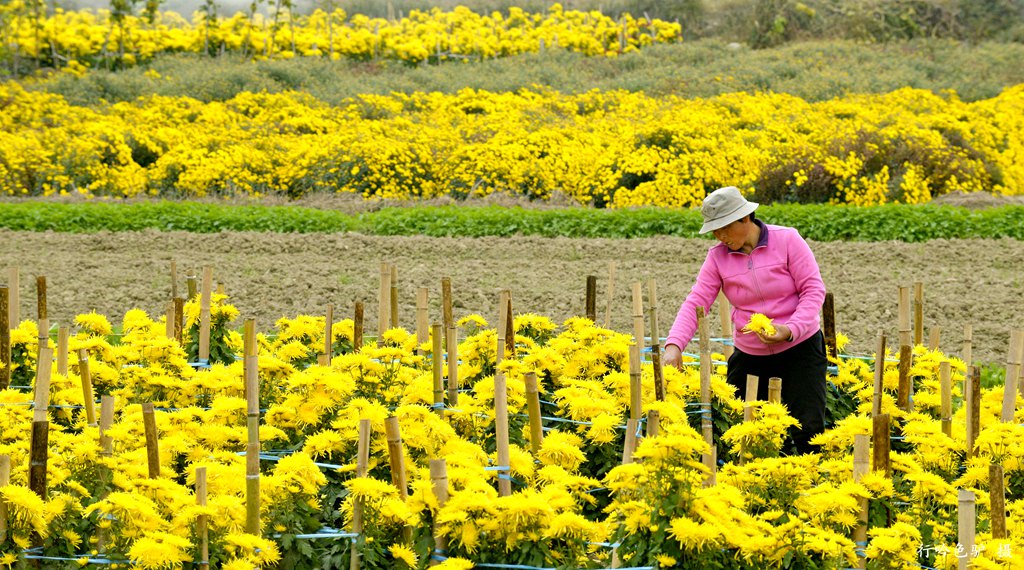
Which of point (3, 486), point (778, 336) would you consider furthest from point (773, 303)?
point (3, 486)

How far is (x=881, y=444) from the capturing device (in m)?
3.84

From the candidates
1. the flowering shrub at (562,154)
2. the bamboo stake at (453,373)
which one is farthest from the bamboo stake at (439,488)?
the flowering shrub at (562,154)

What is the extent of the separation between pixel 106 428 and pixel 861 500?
261 cm

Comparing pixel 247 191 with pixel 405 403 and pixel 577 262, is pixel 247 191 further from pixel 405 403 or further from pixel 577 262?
pixel 405 403

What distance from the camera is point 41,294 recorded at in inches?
228

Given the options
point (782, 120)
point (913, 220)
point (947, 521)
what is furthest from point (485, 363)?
point (782, 120)

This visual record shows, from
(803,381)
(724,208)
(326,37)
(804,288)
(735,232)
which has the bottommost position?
(803,381)

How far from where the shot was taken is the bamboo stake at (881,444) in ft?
12.5

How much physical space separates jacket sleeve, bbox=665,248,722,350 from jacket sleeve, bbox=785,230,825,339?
36cm

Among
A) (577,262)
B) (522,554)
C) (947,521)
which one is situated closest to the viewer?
(522,554)

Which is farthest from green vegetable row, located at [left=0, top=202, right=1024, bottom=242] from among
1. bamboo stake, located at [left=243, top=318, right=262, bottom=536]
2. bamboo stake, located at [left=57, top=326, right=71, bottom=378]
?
bamboo stake, located at [left=243, top=318, right=262, bottom=536]

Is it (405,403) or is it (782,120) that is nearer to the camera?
(405,403)

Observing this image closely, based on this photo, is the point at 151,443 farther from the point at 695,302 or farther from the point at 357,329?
the point at 695,302

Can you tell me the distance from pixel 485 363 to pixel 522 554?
2134mm
